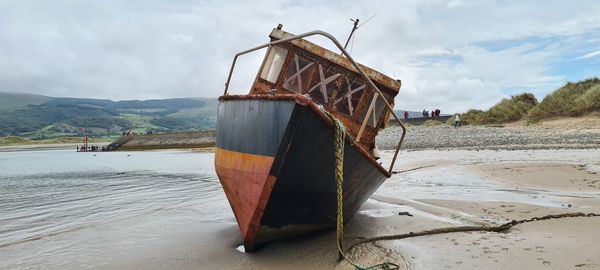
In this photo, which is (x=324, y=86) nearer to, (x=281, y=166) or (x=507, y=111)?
(x=281, y=166)

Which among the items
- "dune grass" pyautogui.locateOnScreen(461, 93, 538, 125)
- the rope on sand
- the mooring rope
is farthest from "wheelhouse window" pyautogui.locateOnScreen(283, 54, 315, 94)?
"dune grass" pyautogui.locateOnScreen(461, 93, 538, 125)

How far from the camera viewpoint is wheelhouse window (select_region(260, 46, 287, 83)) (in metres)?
7.60

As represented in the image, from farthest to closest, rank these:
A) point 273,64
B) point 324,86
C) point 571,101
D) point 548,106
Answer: point 548,106, point 571,101, point 273,64, point 324,86

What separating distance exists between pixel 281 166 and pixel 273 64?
293 centimetres

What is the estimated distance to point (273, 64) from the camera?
25.4 ft

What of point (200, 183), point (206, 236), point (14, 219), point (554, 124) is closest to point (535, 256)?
point (206, 236)

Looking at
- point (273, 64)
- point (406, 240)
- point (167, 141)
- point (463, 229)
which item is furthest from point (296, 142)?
point (167, 141)

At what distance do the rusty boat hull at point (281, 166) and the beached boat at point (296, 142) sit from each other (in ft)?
0.04

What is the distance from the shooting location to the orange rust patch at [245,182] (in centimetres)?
561

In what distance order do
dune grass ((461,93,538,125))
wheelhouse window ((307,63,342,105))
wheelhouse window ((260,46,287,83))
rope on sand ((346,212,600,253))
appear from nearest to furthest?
rope on sand ((346,212,600,253)) → wheelhouse window ((307,63,342,105)) → wheelhouse window ((260,46,287,83)) → dune grass ((461,93,538,125))

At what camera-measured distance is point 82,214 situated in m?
9.95

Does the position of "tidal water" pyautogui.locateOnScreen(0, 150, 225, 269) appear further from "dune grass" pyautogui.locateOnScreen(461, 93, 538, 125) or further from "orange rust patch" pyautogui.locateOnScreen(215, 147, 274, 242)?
"dune grass" pyautogui.locateOnScreen(461, 93, 538, 125)

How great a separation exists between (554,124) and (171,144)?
157ft

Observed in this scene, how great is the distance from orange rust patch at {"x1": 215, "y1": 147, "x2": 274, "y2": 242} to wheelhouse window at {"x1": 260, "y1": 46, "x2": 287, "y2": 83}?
1.86m
